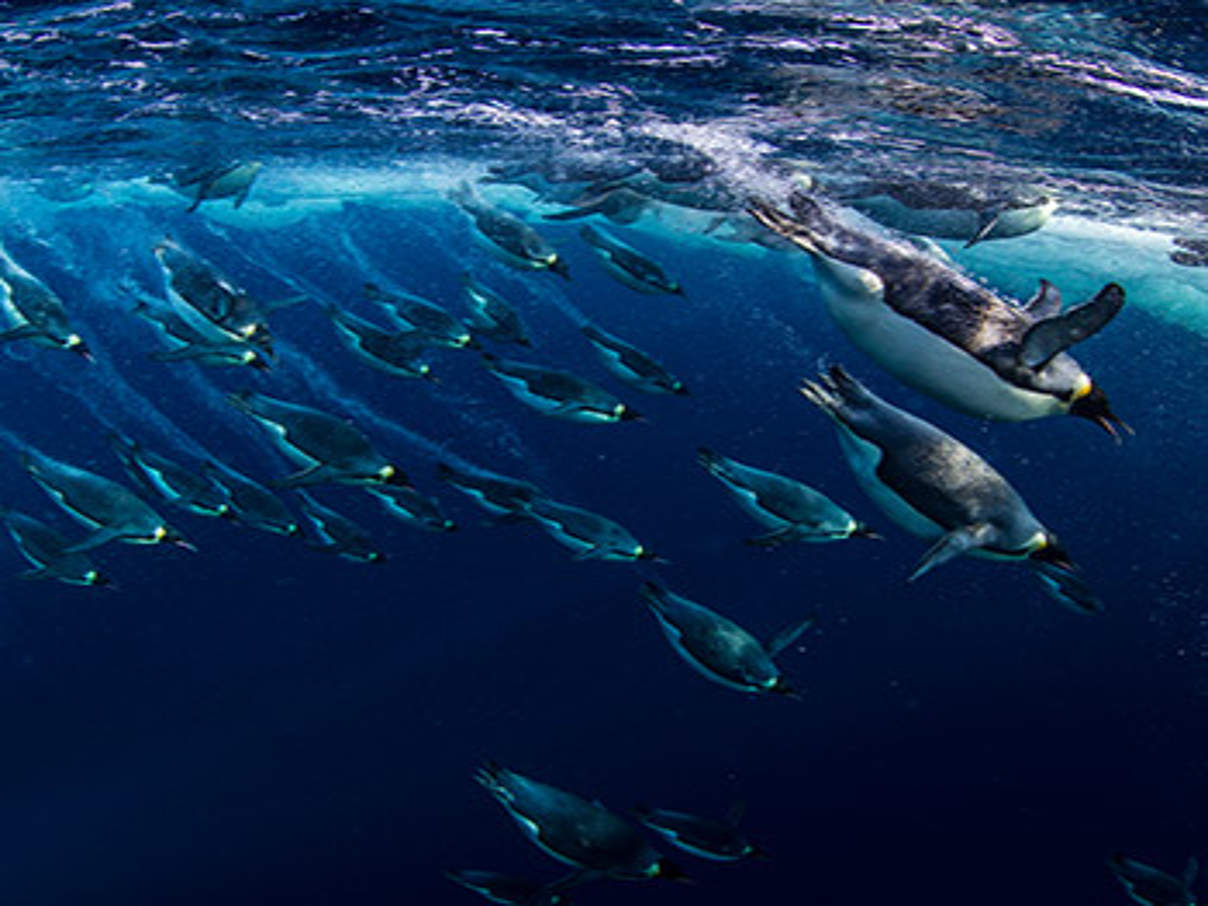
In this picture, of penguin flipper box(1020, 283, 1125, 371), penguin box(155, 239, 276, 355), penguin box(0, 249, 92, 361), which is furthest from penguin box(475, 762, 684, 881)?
penguin flipper box(1020, 283, 1125, 371)

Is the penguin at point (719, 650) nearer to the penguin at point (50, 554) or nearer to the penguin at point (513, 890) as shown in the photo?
the penguin at point (513, 890)

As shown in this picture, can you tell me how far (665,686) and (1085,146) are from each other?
1495 centimetres

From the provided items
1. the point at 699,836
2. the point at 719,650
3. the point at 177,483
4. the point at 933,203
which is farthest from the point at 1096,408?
the point at 933,203

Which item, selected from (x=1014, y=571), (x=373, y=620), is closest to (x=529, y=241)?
(x=373, y=620)

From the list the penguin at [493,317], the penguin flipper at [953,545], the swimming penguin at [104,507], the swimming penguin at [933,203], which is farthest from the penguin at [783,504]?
the swimming penguin at [933,203]

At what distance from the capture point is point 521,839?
16828mm

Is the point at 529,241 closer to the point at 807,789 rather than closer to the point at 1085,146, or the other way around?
the point at 1085,146

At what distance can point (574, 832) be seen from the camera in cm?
557

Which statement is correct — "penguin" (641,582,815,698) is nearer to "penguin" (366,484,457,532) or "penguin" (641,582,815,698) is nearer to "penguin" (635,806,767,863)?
"penguin" (635,806,767,863)

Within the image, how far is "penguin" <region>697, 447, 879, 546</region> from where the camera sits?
4785 mm

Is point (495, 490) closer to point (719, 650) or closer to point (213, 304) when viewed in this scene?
point (719, 650)

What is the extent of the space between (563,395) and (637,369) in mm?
625

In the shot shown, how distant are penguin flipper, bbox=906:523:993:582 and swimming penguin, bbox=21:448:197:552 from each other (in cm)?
525

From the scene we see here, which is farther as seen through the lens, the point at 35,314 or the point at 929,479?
the point at 35,314
